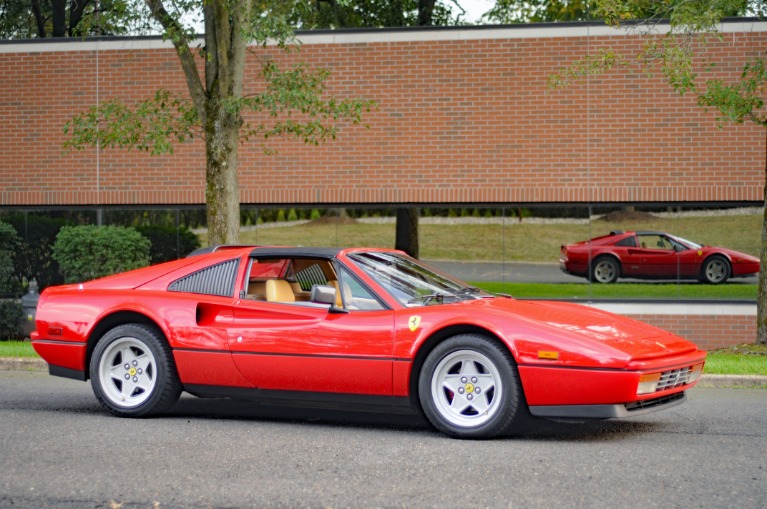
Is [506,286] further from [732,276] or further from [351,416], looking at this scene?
[351,416]

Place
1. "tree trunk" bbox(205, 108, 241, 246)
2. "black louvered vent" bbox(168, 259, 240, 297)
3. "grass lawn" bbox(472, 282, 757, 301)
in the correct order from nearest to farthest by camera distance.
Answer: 1. "black louvered vent" bbox(168, 259, 240, 297)
2. "tree trunk" bbox(205, 108, 241, 246)
3. "grass lawn" bbox(472, 282, 757, 301)

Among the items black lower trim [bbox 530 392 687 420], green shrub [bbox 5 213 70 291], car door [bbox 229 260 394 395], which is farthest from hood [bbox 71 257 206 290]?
green shrub [bbox 5 213 70 291]

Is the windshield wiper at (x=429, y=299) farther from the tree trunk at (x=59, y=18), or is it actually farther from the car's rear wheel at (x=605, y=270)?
the tree trunk at (x=59, y=18)

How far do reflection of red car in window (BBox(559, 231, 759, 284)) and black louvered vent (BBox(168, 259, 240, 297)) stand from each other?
10.3m

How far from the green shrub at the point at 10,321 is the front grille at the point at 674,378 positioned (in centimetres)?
1282

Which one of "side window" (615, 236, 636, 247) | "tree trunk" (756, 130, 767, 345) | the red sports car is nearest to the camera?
the red sports car

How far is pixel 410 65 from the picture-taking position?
1769cm

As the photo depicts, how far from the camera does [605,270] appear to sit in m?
17.6

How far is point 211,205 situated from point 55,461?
7628 mm

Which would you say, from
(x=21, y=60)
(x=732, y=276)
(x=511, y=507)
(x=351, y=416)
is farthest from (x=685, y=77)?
(x=21, y=60)

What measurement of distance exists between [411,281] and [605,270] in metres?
10.4

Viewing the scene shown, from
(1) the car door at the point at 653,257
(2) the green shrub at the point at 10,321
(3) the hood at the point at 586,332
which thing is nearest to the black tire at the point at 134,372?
(3) the hood at the point at 586,332

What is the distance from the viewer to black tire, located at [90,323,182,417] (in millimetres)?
7895

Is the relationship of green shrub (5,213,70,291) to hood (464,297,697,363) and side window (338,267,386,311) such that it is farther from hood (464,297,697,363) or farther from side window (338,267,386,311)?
hood (464,297,697,363)
